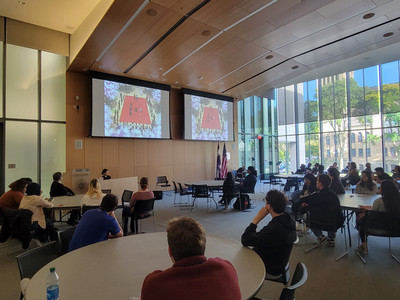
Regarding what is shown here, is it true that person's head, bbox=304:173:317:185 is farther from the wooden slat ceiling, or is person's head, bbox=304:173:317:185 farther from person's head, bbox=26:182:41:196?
person's head, bbox=26:182:41:196

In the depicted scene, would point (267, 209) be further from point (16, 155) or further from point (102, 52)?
point (16, 155)

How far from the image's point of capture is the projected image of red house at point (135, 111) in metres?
9.46

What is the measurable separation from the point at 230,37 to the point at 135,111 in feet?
14.6

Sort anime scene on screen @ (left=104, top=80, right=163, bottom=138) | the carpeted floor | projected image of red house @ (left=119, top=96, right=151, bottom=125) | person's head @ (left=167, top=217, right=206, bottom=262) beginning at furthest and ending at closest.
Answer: projected image of red house @ (left=119, top=96, right=151, bottom=125) → anime scene on screen @ (left=104, top=80, right=163, bottom=138) → the carpeted floor → person's head @ (left=167, top=217, right=206, bottom=262)

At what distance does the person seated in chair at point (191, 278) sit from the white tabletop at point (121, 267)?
0.36 meters

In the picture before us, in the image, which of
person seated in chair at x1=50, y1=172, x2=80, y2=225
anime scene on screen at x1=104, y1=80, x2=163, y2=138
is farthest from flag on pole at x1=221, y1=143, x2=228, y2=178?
person seated in chair at x1=50, y1=172, x2=80, y2=225

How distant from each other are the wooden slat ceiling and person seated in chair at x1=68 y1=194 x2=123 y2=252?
15.8ft

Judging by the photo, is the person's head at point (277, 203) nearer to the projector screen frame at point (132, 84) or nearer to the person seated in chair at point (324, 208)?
the person seated in chair at point (324, 208)

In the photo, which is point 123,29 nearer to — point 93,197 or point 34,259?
point 93,197

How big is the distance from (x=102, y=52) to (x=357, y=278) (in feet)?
25.9

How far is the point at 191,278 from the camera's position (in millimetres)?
1076

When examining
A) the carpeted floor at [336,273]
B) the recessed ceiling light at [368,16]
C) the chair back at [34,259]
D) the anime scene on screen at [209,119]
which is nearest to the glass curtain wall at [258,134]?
the anime scene on screen at [209,119]

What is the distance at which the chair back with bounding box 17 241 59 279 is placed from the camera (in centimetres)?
191

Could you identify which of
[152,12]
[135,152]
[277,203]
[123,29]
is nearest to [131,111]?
[135,152]
